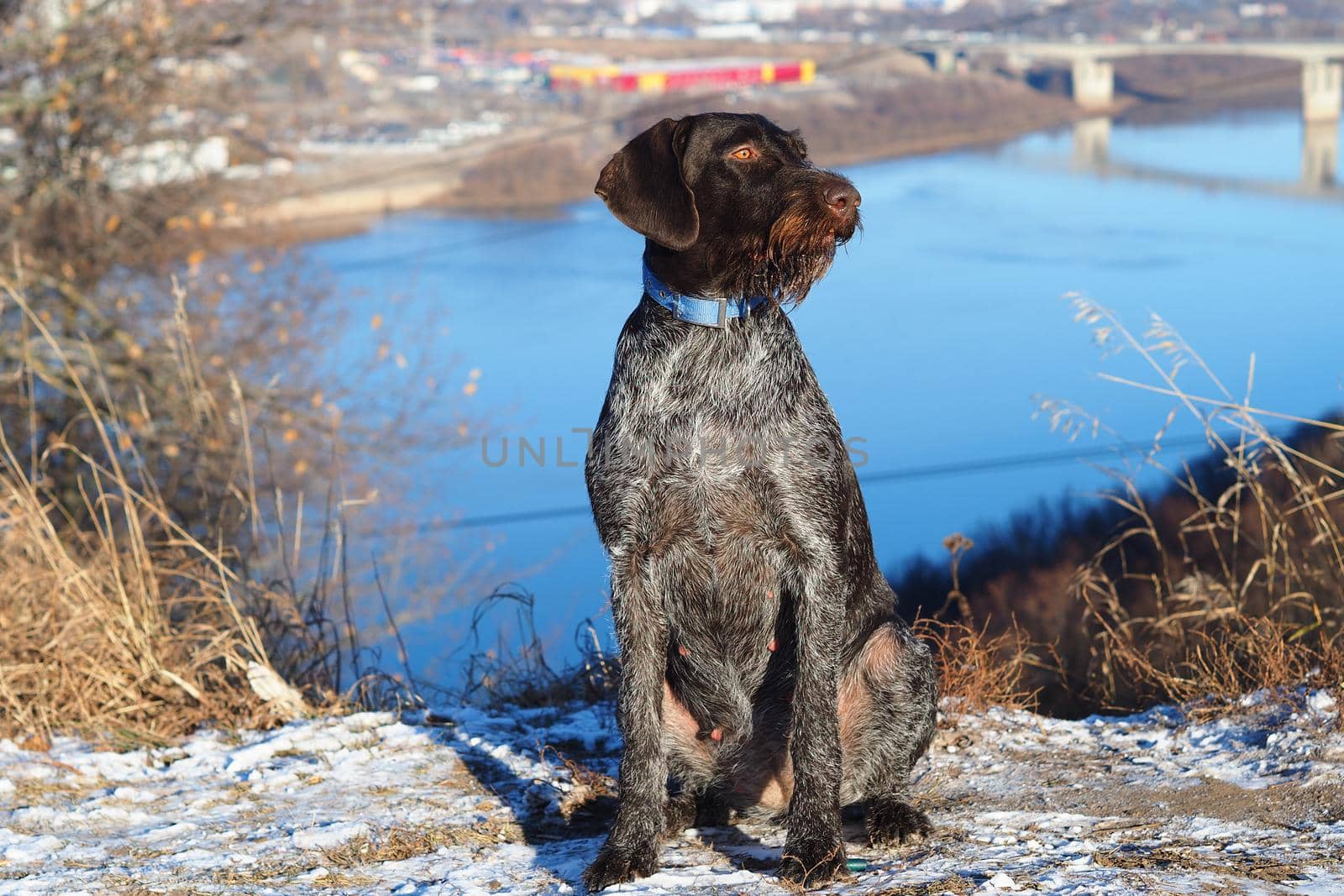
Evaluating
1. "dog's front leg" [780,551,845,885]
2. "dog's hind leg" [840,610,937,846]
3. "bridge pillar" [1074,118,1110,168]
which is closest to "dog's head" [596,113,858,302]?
"dog's front leg" [780,551,845,885]

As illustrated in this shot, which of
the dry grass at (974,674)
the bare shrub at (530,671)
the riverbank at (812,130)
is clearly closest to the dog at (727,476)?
the dry grass at (974,674)

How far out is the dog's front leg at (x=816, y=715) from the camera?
3.16 meters

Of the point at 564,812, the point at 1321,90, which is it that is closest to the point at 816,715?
the point at 564,812

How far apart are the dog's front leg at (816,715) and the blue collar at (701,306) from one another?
2.08 ft

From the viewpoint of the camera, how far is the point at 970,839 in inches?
128

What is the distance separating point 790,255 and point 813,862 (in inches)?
57.1

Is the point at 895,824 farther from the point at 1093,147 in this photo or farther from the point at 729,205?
the point at 1093,147

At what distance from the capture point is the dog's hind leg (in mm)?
3426

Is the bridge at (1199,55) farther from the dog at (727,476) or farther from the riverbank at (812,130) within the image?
the dog at (727,476)

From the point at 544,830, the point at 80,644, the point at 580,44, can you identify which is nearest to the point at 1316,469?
the point at 544,830

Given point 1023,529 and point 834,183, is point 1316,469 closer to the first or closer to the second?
point 1023,529

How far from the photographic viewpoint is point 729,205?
10.7 ft

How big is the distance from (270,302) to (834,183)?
36.3 ft

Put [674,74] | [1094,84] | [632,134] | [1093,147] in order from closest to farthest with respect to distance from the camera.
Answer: [632,134], [674,74], [1094,84], [1093,147]
